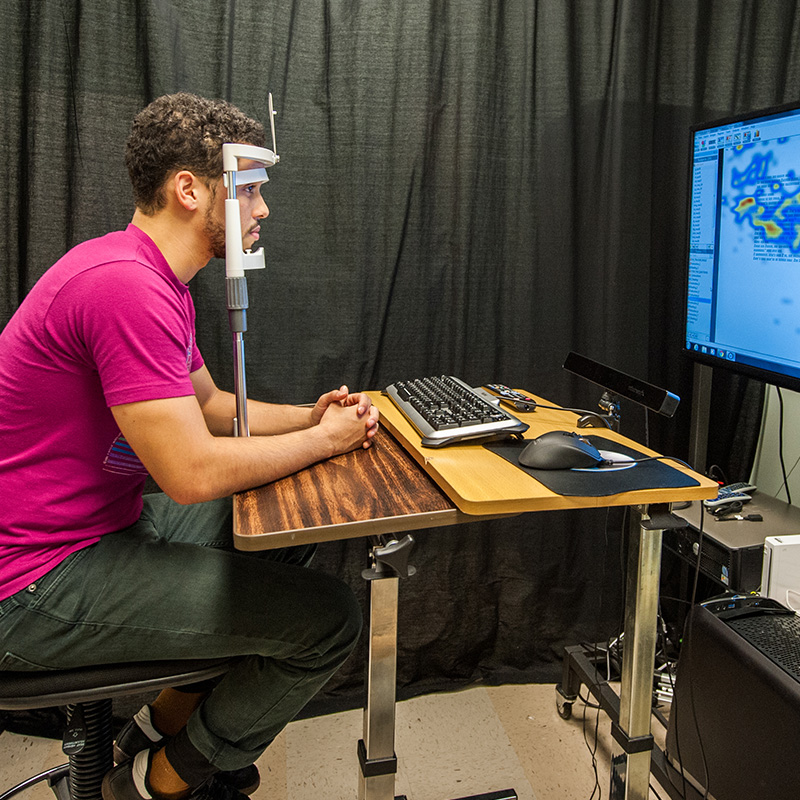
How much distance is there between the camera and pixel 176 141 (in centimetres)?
129

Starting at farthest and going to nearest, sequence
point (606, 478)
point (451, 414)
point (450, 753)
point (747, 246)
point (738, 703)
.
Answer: point (450, 753)
point (747, 246)
point (451, 414)
point (738, 703)
point (606, 478)

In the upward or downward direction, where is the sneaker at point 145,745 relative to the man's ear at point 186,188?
downward

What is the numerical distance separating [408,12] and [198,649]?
1637mm

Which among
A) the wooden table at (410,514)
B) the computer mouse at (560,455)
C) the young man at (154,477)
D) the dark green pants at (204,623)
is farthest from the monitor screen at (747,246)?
the dark green pants at (204,623)

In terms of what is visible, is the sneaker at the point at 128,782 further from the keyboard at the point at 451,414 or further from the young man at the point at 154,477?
the keyboard at the point at 451,414

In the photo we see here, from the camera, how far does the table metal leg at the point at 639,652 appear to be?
1.29 metres

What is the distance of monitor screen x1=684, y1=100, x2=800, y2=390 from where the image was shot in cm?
149

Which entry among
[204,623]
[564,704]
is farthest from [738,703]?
[204,623]

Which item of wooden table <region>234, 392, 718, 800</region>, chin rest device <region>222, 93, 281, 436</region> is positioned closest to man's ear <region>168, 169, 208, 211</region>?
chin rest device <region>222, 93, 281, 436</region>

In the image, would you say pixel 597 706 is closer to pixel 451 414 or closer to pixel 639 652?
pixel 639 652

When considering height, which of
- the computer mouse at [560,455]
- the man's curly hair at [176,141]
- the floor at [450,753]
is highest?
the man's curly hair at [176,141]

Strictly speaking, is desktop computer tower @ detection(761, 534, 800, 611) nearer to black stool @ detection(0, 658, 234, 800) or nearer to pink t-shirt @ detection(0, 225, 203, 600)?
black stool @ detection(0, 658, 234, 800)

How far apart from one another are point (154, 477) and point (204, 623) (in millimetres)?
240

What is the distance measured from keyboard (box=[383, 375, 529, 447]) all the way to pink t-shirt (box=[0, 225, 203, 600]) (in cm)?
44
